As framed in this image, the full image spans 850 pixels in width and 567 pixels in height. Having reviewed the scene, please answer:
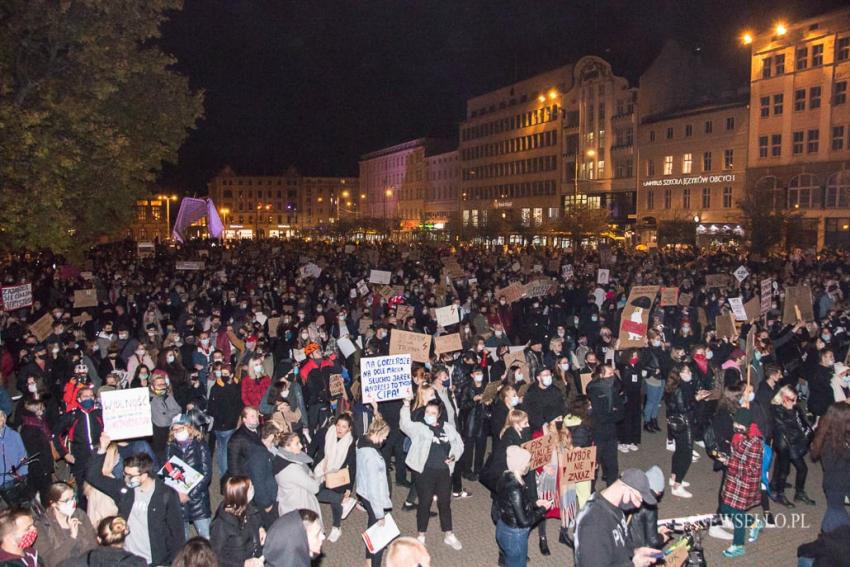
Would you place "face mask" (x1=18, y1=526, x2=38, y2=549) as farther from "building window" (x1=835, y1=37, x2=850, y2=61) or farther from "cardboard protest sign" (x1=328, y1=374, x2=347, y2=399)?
"building window" (x1=835, y1=37, x2=850, y2=61)

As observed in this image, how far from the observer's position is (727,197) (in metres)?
53.0

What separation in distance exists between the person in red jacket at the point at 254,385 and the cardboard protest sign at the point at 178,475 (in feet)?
8.94

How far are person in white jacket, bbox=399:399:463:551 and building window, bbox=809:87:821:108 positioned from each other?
48.8 m

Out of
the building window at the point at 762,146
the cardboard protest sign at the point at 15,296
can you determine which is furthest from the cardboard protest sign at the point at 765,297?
the building window at the point at 762,146

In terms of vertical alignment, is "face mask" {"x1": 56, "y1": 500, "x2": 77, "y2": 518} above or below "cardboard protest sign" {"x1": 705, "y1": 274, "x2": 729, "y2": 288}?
below

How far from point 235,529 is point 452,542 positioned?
3087 mm

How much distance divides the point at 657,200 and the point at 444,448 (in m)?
55.9

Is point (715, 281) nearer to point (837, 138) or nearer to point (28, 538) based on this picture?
point (28, 538)

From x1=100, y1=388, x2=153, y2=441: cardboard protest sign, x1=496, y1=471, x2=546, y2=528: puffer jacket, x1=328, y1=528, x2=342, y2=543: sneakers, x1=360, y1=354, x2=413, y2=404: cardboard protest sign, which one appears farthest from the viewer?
x1=360, y1=354, x2=413, y2=404: cardboard protest sign

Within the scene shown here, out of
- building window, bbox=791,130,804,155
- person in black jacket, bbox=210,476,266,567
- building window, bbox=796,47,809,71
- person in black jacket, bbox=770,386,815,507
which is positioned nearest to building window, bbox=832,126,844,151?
building window, bbox=791,130,804,155

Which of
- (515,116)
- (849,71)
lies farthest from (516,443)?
(515,116)

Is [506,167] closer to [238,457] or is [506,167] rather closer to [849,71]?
[849,71]

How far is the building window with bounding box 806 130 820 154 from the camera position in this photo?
4638cm

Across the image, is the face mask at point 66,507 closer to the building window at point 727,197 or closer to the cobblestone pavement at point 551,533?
the cobblestone pavement at point 551,533
